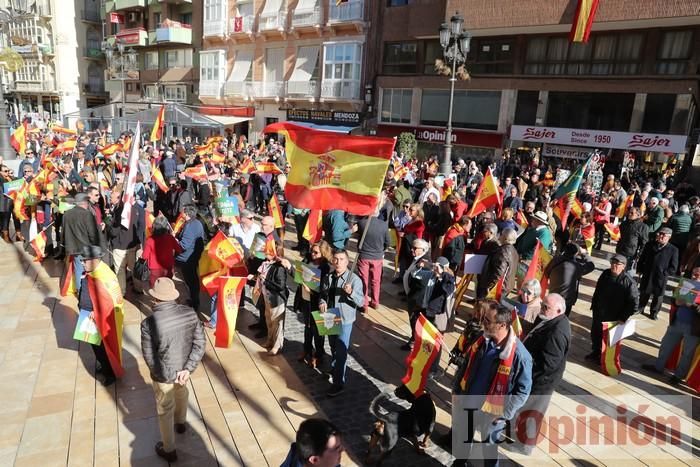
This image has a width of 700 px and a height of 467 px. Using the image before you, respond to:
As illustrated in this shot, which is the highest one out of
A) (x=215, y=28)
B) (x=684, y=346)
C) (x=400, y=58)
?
(x=215, y=28)

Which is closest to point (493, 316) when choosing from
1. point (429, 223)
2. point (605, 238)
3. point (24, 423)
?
point (24, 423)

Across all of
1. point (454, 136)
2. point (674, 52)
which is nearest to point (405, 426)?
point (674, 52)

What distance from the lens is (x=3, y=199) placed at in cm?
1023

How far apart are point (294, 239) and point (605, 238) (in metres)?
8.94

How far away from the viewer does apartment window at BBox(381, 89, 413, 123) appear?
90.0 feet

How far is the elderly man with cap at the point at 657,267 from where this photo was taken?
767 cm

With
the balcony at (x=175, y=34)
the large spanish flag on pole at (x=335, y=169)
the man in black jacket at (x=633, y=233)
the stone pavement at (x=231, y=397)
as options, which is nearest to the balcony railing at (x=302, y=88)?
the balcony at (x=175, y=34)

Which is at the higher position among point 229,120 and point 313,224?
point 229,120

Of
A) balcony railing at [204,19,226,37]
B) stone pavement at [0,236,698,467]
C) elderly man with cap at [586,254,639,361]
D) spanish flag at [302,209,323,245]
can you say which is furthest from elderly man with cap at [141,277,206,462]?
balcony railing at [204,19,226,37]

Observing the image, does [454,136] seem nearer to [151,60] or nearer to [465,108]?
[465,108]

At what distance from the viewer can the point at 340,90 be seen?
29078mm

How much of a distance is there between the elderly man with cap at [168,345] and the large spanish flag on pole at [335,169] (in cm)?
210

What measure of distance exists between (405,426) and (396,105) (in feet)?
83.4

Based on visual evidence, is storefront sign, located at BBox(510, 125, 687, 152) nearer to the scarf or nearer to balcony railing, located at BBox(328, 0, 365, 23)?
balcony railing, located at BBox(328, 0, 365, 23)
